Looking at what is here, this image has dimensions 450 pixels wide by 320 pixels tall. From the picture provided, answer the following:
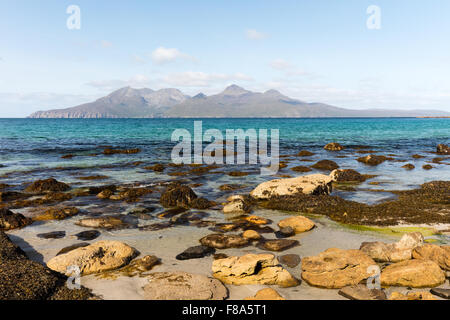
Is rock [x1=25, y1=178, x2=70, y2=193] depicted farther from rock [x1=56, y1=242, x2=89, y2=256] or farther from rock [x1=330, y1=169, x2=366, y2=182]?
rock [x1=330, y1=169, x2=366, y2=182]

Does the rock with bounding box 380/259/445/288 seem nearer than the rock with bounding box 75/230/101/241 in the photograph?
Yes

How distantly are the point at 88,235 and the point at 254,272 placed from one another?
248 inches

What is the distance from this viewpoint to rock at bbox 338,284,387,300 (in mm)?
6293

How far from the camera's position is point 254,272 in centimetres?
727

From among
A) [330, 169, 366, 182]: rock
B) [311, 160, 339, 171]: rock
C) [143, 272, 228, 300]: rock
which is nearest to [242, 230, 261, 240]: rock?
[143, 272, 228, 300]: rock

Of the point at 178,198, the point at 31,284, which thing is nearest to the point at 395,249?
the point at 31,284

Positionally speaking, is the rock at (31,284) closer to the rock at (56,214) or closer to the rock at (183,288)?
the rock at (183,288)

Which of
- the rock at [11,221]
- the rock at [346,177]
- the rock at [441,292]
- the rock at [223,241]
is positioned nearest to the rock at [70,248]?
the rock at [11,221]

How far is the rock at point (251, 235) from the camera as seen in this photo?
9992 mm

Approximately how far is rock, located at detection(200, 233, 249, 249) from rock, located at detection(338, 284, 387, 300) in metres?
3.48

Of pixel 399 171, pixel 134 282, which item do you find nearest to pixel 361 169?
pixel 399 171

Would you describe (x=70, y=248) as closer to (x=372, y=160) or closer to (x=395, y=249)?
(x=395, y=249)

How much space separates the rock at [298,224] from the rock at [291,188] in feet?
13.9
